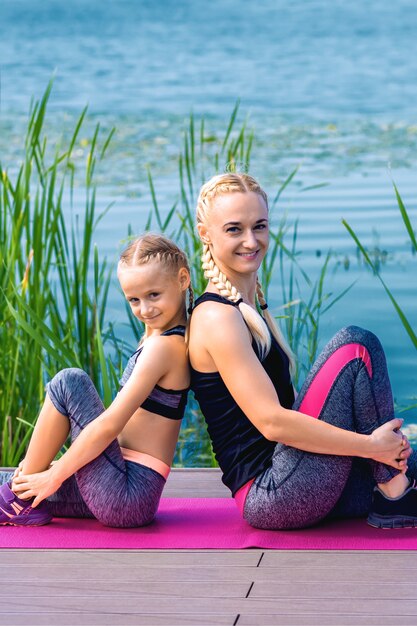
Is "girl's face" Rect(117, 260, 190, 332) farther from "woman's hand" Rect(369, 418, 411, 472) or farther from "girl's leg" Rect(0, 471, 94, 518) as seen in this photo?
"woman's hand" Rect(369, 418, 411, 472)

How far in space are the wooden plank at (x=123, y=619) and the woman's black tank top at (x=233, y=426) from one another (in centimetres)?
54

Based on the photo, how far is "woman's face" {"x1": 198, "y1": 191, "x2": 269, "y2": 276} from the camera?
2.65 meters

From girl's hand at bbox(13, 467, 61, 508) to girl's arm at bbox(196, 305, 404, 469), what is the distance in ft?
1.62

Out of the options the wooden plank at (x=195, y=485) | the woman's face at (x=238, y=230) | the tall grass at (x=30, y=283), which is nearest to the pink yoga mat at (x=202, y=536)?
the wooden plank at (x=195, y=485)

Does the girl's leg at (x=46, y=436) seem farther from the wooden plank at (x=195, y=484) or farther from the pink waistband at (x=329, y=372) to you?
the pink waistband at (x=329, y=372)

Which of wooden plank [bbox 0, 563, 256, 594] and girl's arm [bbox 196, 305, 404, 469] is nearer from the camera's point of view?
wooden plank [bbox 0, 563, 256, 594]

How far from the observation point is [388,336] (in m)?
6.34

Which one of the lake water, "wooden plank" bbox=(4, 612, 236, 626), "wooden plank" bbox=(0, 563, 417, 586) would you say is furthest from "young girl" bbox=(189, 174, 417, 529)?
the lake water

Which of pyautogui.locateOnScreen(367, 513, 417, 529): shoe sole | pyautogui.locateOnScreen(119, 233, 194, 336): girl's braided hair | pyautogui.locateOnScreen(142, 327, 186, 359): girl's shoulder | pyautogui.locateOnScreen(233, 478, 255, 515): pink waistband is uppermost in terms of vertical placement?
pyautogui.locateOnScreen(119, 233, 194, 336): girl's braided hair

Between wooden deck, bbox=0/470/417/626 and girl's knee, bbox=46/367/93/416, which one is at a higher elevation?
girl's knee, bbox=46/367/93/416

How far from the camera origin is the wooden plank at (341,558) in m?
2.42

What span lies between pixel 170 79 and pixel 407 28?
214 inches

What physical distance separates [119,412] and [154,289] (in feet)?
1.02

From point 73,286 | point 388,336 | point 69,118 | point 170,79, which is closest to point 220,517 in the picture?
point 73,286
